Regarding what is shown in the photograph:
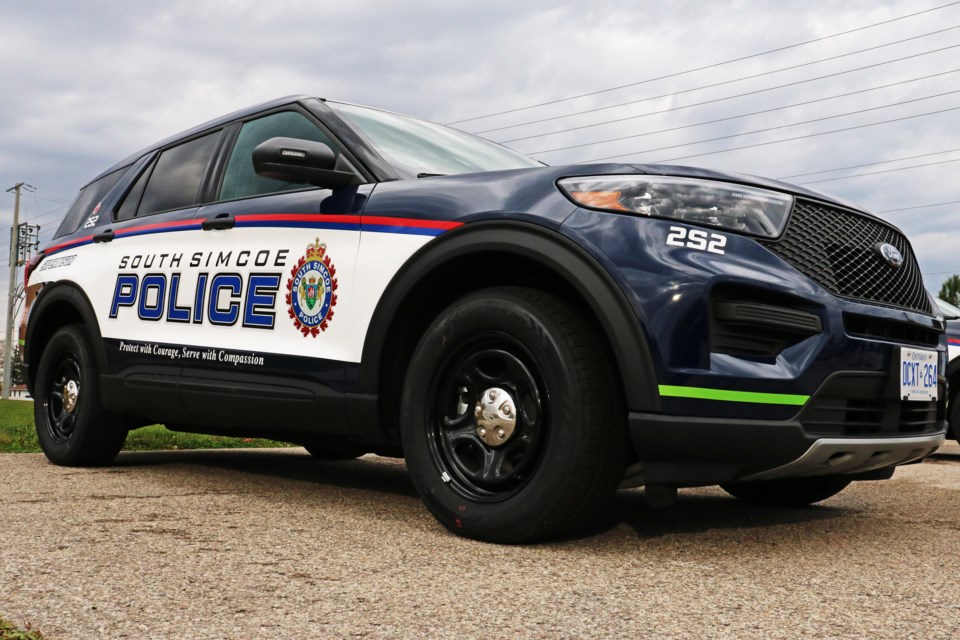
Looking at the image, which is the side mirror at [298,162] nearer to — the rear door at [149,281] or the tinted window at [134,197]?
the rear door at [149,281]

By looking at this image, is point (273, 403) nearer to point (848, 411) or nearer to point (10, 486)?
point (10, 486)

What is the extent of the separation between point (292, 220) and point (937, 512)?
3.04 metres

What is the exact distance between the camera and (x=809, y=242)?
299 cm

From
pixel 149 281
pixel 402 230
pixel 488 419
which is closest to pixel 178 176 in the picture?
pixel 149 281

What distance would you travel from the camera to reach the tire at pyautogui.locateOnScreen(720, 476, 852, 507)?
4.11 m

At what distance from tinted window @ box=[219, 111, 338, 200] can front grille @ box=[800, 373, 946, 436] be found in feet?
7.44

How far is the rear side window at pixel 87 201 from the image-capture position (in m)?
5.67

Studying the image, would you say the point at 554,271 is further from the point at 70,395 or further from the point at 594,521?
the point at 70,395

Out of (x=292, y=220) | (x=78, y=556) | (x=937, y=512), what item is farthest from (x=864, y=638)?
(x=292, y=220)

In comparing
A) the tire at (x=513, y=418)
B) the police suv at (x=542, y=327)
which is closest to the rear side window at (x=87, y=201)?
the police suv at (x=542, y=327)

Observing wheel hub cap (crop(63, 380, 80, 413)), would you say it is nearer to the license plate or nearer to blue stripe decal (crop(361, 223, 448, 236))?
blue stripe decal (crop(361, 223, 448, 236))

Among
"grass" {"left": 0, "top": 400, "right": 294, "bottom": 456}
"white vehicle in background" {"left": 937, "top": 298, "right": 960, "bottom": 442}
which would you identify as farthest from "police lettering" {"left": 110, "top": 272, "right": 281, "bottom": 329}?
"white vehicle in background" {"left": 937, "top": 298, "right": 960, "bottom": 442}

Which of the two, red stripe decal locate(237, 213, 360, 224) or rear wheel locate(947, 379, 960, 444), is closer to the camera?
red stripe decal locate(237, 213, 360, 224)

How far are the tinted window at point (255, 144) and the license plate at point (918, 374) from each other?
2.42 m
